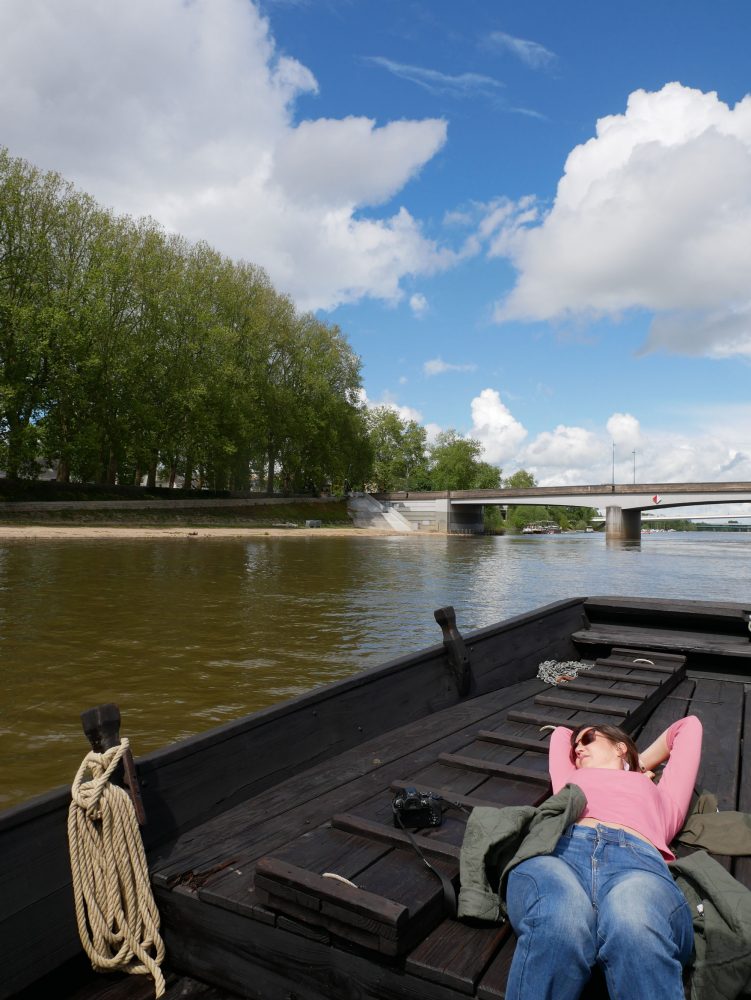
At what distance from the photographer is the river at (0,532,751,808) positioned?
700cm

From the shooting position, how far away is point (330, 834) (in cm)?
284

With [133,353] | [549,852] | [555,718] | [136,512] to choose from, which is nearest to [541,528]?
[136,512]

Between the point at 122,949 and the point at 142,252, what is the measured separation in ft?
148

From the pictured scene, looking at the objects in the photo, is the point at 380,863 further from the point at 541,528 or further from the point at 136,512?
the point at 541,528

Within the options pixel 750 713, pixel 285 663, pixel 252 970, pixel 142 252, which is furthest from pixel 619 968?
pixel 142 252

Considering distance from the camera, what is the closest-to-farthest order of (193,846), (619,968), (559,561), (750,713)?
(619,968), (193,846), (750,713), (559,561)

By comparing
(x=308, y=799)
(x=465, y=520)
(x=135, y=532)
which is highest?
(x=308, y=799)

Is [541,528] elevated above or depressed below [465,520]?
below

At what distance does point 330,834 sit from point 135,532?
34741 millimetres

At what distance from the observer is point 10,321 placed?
113ft

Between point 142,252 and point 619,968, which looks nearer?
point 619,968

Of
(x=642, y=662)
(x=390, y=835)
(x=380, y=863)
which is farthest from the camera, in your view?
(x=642, y=662)

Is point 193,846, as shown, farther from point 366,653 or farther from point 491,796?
point 366,653

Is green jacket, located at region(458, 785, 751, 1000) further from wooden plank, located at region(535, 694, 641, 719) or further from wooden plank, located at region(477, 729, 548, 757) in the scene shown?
wooden plank, located at region(535, 694, 641, 719)
